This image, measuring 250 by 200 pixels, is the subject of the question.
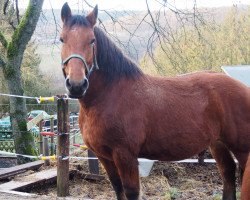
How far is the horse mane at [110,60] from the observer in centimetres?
315

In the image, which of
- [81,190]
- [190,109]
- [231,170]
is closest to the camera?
[190,109]

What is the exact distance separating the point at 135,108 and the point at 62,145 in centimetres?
167

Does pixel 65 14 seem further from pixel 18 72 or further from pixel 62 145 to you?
pixel 18 72

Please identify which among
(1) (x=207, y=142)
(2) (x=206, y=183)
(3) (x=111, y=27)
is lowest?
(2) (x=206, y=183)

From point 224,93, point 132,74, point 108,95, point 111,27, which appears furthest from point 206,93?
point 111,27

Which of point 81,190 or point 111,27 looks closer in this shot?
point 81,190

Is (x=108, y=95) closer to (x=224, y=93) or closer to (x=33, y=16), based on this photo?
(x=224, y=93)

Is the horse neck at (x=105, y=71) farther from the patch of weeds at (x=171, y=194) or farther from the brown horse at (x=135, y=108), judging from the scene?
the patch of weeds at (x=171, y=194)

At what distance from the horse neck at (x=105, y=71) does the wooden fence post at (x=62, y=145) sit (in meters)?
1.43

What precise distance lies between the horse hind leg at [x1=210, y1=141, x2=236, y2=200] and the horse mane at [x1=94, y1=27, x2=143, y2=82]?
1.34m

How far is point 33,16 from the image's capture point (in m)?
7.50

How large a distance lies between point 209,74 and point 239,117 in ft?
1.69

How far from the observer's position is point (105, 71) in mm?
3178

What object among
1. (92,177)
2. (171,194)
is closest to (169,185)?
(171,194)
